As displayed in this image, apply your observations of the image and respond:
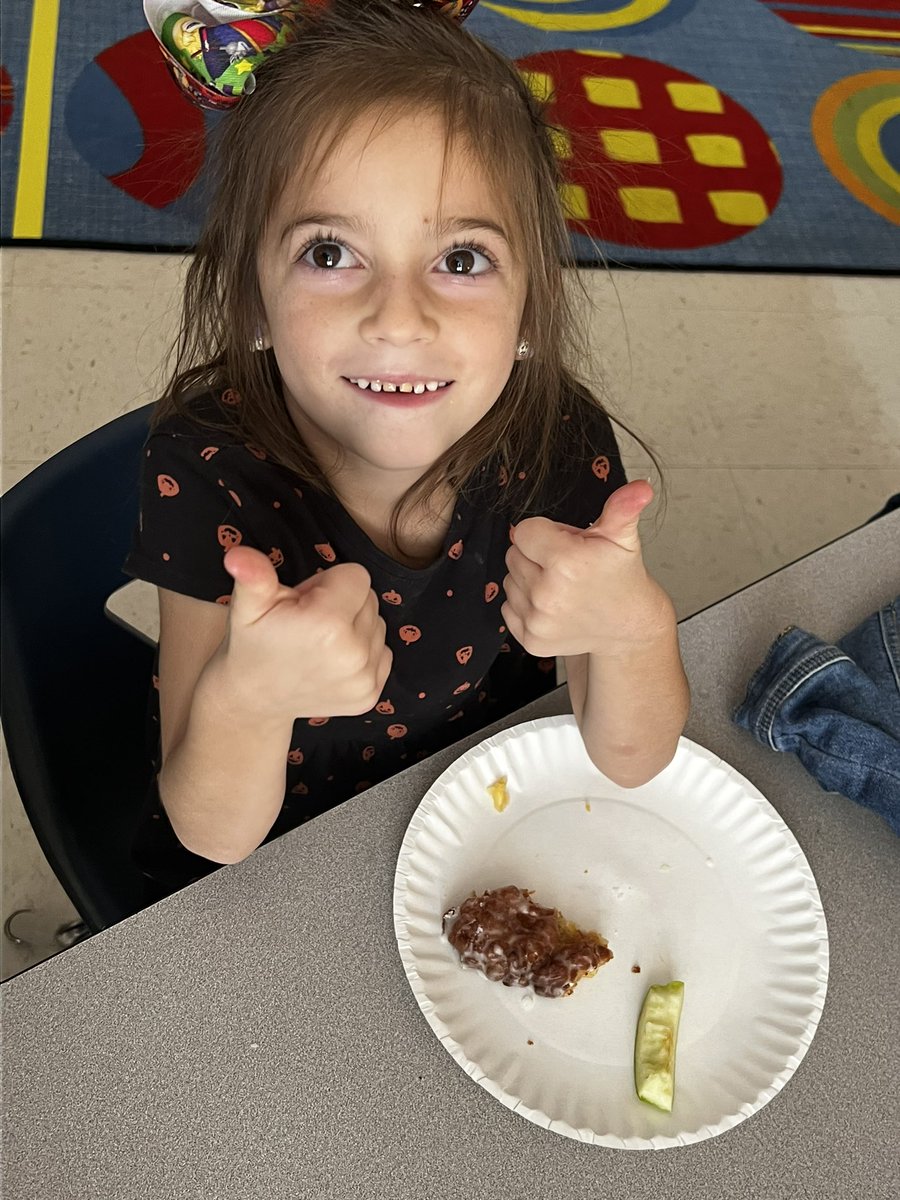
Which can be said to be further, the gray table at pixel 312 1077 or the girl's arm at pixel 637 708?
the girl's arm at pixel 637 708

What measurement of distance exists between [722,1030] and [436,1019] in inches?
7.7

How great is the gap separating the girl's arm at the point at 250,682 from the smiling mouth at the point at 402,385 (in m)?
0.18

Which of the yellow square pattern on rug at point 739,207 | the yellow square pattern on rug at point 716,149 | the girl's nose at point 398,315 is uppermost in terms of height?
the girl's nose at point 398,315

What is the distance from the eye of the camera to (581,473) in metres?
1.03

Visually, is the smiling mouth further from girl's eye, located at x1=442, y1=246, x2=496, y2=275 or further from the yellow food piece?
the yellow food piece

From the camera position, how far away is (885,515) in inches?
41.0

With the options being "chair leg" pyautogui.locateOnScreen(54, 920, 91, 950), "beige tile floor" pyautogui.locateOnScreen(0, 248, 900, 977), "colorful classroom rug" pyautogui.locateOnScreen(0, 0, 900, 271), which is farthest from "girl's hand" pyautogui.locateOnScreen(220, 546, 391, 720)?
"colorful classroom rug" pyautogui.locateOnScreen(0, 0, 900, 271)

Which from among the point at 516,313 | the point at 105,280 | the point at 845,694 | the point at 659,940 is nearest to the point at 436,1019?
the point at 659,940

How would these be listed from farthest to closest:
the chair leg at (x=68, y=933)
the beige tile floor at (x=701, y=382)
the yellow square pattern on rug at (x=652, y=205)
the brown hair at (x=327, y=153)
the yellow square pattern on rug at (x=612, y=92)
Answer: the yellow square pattern on rug at (x=612, y=92) < the yellow square pattern on rug at (x=652, y=205) < the beige tile floor at (x=701, y=382) < the chair leg at (x=68, y=933) < the brown hair at (x=327, y=153)

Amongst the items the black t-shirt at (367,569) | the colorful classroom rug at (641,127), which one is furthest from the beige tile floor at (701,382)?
the black t-shirt at (367,569)

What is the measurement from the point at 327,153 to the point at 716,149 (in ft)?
6.54

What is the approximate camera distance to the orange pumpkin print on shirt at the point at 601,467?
1032mm

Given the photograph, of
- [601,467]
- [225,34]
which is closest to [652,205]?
[601,467]

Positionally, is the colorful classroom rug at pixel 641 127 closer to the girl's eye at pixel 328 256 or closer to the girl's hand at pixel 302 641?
the girl's eye at pixel 328 256
